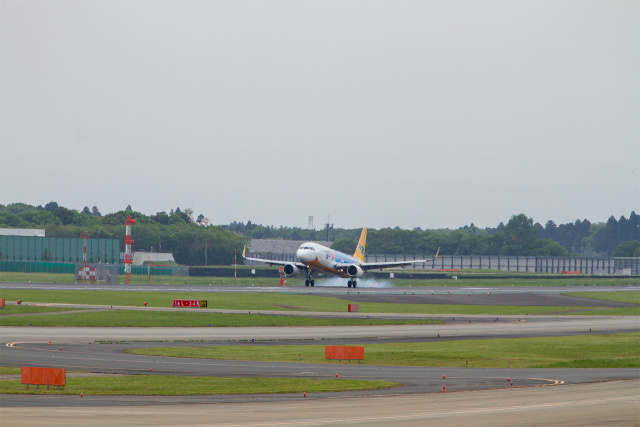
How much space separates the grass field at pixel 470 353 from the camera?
39.1 m

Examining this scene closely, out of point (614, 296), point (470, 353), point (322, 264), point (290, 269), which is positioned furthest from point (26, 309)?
point (614, 296)

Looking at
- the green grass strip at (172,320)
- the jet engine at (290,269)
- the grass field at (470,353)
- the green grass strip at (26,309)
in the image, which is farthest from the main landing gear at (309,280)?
the grass field at (470,353)

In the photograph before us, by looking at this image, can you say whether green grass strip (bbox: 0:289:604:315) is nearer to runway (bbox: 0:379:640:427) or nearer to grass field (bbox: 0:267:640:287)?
grass field (bbox: 0:267:640:287)

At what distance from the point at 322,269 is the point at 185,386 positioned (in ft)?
240

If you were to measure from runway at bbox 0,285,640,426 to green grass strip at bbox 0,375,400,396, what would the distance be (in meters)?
1.11

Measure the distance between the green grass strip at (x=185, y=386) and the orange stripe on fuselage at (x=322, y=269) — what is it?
67.8m

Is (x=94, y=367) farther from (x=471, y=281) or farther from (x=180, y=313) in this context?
(x=471, y=281)

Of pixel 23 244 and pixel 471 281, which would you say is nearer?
pixel 471 281

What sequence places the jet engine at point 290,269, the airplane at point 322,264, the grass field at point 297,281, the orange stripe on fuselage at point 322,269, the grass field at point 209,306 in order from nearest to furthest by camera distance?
the grass field at point 209,306 → the airplane at point 322,264 → the orange stripe on fuselage at point 322,269 → the jet engine at point 290,269 → the grass field at point 297,281

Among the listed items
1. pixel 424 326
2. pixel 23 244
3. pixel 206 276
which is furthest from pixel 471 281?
pixel 23 244

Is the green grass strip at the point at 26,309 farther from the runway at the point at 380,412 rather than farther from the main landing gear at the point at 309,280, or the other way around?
the main landing gear at the point at 309,280

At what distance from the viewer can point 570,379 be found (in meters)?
33.0

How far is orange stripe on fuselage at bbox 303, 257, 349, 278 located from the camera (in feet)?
328

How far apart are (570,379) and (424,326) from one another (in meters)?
27.6
